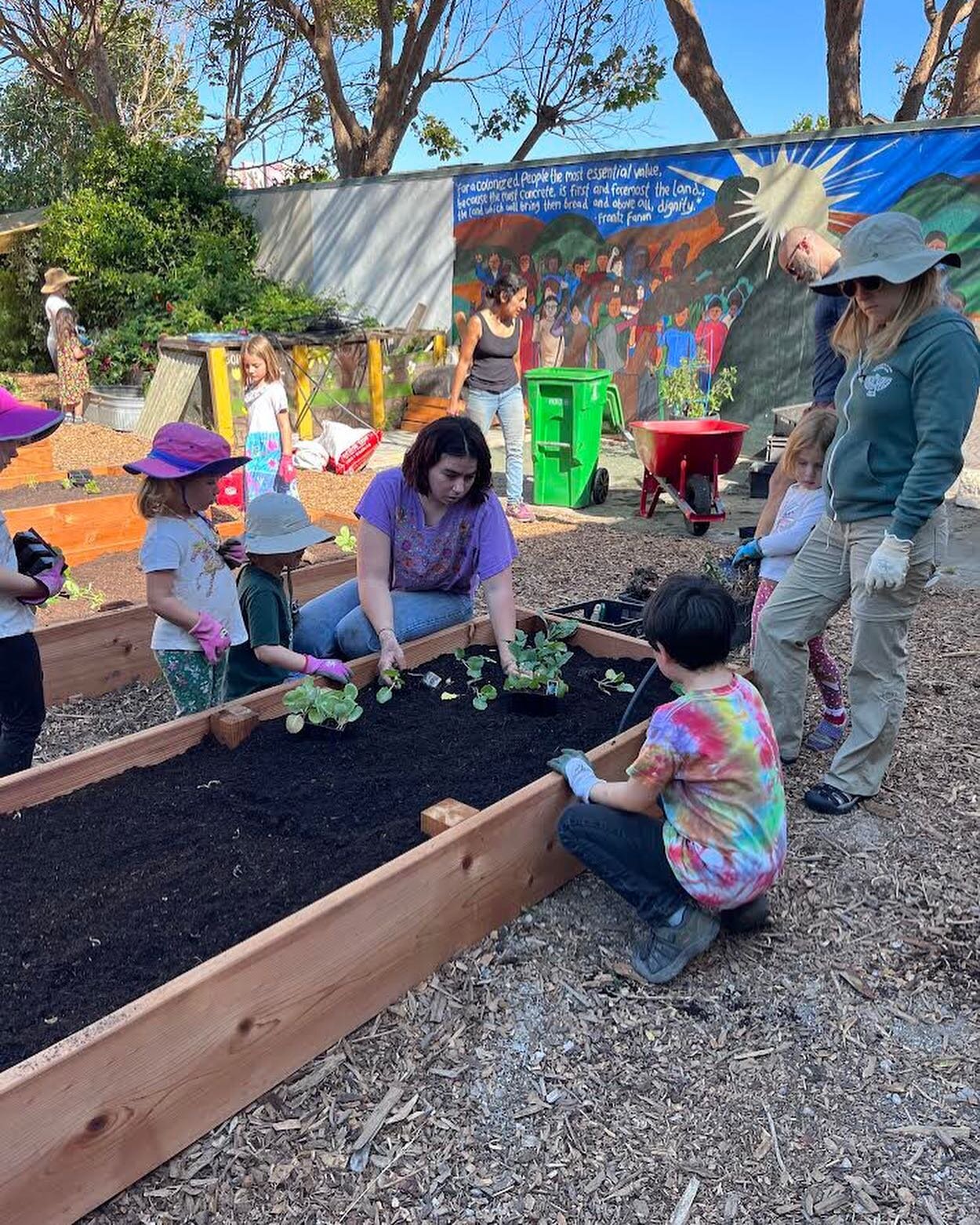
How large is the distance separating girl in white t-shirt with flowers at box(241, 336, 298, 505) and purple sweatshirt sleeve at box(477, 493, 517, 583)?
2.57 m

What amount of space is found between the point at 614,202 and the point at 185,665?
953 cm

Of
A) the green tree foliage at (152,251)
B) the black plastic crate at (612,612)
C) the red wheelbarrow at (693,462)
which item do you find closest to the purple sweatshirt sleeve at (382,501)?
the black plastic crate at (612,612)

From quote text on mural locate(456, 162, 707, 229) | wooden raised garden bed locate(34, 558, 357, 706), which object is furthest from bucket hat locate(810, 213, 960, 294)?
quote text on mural locate(456, 162, 707, 229)

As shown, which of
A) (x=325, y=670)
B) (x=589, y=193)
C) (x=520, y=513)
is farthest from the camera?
(x=589, y=193)

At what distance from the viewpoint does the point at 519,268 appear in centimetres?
1216

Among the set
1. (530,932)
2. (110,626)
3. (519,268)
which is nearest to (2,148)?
(519,268)

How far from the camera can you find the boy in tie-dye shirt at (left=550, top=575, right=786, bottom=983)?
2.33m

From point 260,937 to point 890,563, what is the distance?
210cm

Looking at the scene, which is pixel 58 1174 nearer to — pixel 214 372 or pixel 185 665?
pixel 185 665

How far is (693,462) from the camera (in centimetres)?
705

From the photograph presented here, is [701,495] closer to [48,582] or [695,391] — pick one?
[695,391]

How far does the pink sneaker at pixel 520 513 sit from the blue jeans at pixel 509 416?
45 mm

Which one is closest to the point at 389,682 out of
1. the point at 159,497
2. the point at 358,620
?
the point at 358,620

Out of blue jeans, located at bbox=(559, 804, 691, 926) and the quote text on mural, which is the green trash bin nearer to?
the quote text on mural
